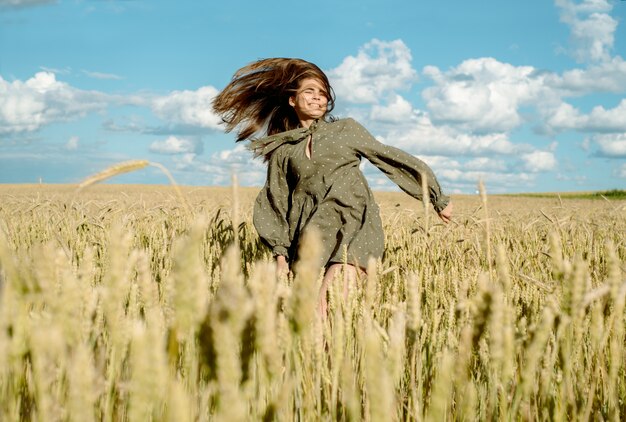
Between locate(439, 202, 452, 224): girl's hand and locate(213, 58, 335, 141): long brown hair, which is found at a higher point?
locate(213, 58, 335, 141): long brown hair

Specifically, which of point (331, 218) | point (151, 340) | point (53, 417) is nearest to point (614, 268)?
point (151, 340)

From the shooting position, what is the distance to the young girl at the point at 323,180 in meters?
3.24

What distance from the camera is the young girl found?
3.24 metres

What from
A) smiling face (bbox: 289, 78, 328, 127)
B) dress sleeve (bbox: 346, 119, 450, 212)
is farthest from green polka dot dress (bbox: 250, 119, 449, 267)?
smiling face (bbox: 289, 78, 328, 127)

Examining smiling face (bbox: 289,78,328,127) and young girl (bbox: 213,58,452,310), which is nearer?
young girl (bbox: 213,58,452,310)

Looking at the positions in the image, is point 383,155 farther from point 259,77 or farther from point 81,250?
point 81,250

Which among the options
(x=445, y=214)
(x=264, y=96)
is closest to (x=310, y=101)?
(x=264, y=96)

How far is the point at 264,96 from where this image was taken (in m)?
4.09

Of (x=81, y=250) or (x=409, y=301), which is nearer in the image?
(x=409, y=301)

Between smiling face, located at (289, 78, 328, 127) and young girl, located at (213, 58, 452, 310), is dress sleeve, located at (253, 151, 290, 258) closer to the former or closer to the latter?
young girl, located at (213, 58, 452, 310)

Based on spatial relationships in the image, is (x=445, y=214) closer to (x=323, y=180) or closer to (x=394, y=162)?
(x=394, y=162)

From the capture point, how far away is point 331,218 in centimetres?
325

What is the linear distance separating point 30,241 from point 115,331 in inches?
153

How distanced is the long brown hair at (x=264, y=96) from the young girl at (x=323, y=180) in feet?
0.04
